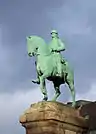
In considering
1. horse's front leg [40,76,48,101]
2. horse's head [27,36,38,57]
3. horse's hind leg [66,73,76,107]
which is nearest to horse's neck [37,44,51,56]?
horse's head [27,36,38,57]

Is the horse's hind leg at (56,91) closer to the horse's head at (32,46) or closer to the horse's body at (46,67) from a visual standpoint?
the horse's body at (46,67)

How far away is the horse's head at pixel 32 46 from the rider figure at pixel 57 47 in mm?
616

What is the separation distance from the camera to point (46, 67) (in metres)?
→ 17.8

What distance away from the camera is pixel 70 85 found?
18.7 m

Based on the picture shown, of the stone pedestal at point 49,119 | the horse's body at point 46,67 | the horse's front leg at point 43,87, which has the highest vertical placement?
the horse's body at point 46,67

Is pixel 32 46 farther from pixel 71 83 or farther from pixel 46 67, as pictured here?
pixel 71 83

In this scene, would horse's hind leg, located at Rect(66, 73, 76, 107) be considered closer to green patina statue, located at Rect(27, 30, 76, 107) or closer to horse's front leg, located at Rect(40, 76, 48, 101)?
green patina statue, located at Rect(27, 30, 76, 107)

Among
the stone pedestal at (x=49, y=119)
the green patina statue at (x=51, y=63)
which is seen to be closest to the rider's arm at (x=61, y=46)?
the green patina statue at (x=51, y=63)

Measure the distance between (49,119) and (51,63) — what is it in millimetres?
2146

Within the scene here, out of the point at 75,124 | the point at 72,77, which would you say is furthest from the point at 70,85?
the point at 75,124

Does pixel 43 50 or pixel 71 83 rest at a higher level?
pixel 43 50

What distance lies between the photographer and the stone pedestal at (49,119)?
1692cm

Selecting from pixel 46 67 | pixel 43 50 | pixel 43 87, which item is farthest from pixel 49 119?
pixel 43 50

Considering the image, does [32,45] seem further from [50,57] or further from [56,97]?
[56,97]
